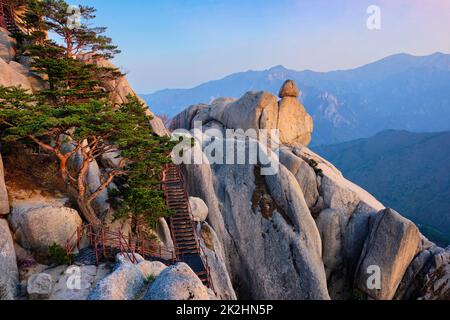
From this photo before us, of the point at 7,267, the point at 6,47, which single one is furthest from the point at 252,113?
the point at 7,267

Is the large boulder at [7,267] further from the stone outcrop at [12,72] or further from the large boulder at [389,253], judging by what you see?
the large boulder at [389,253]

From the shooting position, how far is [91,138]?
61.4ft

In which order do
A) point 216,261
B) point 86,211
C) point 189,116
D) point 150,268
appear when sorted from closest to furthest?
point 150,268, point 86,211, point 216,261, point 189,116

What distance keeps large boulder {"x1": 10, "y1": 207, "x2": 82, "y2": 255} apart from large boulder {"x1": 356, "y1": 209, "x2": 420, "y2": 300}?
930 inches

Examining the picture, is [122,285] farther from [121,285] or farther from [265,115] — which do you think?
[265,115]

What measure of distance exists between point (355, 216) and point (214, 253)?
604 inches

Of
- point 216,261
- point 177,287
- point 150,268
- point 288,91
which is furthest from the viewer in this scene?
point 288,91

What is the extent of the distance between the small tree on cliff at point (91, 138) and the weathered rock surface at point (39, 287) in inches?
212

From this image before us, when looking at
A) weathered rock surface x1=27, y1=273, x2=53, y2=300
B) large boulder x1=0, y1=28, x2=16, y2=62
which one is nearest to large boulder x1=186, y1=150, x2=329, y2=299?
weathered rock surface x1=27, y1=273, x2=53, y2=300

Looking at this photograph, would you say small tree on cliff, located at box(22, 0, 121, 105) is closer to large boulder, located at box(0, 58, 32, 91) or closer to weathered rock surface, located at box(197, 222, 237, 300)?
large boulder, located at box(0, 58, 32, 91)

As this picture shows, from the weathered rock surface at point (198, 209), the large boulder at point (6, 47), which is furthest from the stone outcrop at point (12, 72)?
the weathered rock surface at point (198, 209)

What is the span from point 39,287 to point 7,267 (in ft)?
7.25

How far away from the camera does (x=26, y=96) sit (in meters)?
17.8
